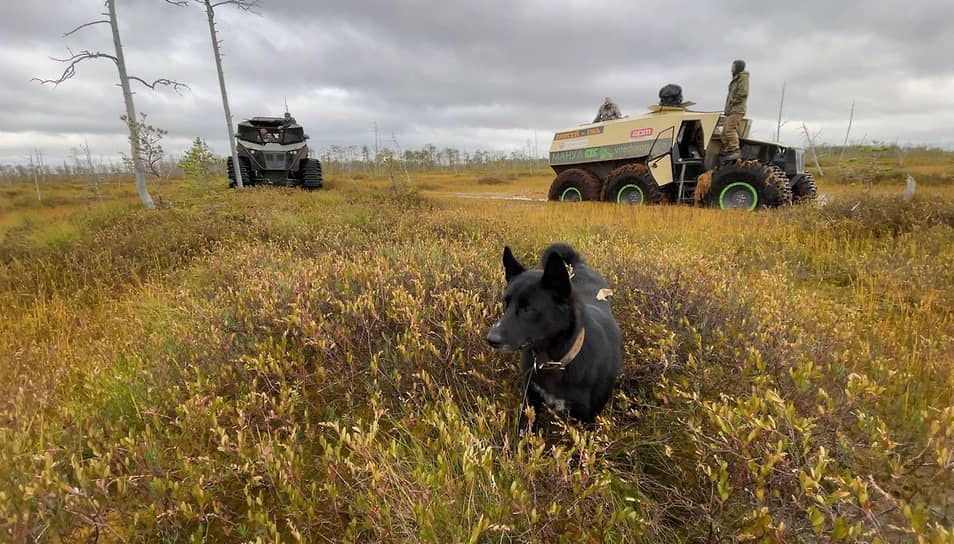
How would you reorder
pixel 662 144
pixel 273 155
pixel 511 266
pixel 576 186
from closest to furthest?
pixel 511 266 < pixel 662 144 < pixel 576 186 < pixel 273 155

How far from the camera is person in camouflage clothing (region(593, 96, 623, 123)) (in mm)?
13416

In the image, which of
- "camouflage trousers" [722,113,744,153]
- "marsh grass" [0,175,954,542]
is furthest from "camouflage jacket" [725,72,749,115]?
"marsh grass" [0,175,954,542]

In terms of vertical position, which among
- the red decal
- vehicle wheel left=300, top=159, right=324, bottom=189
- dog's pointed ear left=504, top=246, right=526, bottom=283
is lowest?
dog's pointed ear left=504, top=246, right=526, bottom=283

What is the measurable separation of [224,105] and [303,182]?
4390 millimetres

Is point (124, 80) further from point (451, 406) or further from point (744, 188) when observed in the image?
point (744, 188)

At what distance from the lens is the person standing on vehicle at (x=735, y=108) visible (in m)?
9.48

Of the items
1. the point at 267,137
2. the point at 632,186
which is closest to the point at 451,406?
the point at 632,186

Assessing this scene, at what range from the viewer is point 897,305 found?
12.6ft

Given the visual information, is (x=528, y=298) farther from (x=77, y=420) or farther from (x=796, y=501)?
(x=77, y=420)

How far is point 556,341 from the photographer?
2.18 meters

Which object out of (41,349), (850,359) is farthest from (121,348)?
(850,359)

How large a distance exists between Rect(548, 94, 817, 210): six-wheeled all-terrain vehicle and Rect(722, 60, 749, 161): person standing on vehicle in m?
0.37

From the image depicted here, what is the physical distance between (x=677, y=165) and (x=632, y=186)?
1402 mm

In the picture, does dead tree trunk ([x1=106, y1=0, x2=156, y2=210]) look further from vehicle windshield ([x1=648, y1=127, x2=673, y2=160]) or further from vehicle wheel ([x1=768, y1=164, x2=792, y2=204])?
vehicle wheel ([x1=768, y1=164, x2=792, y2=204])
